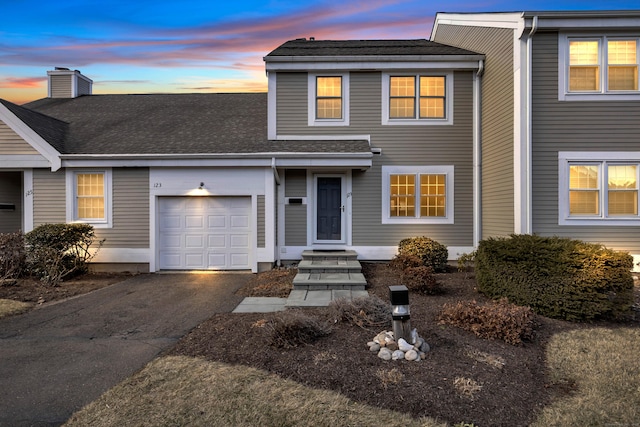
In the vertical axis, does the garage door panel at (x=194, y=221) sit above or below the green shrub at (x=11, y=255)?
above

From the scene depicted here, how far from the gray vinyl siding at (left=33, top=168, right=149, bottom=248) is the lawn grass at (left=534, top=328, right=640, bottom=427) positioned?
10.1 metres

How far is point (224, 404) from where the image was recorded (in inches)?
131

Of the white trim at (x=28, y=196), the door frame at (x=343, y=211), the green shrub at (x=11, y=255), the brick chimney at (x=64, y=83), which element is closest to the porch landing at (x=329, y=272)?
the door frame at (x=343, y=211)

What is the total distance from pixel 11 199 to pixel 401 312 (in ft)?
43.5

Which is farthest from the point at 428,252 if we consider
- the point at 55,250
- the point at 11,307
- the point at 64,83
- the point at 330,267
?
the point at 64,83

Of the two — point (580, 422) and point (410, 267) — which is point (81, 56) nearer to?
point (410, 267)

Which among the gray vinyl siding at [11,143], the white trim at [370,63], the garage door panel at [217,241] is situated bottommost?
the garage door panel at [217,241]

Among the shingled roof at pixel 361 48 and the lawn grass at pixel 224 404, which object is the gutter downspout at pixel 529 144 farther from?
the lawn grass at pixel 224 404

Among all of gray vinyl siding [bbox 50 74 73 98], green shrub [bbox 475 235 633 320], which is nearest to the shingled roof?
green shrub [bbox 475 235 633 320]

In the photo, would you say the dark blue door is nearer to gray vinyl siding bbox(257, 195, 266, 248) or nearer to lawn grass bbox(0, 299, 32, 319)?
gray vinyl siding bbox(257, 195, 266, 248)

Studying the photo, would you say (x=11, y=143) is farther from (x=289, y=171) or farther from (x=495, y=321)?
(x=495, y=321)

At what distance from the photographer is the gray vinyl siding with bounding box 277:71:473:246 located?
1092 centimetres

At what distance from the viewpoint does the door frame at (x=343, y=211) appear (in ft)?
35.9

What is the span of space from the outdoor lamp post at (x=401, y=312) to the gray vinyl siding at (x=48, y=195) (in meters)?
10.4
